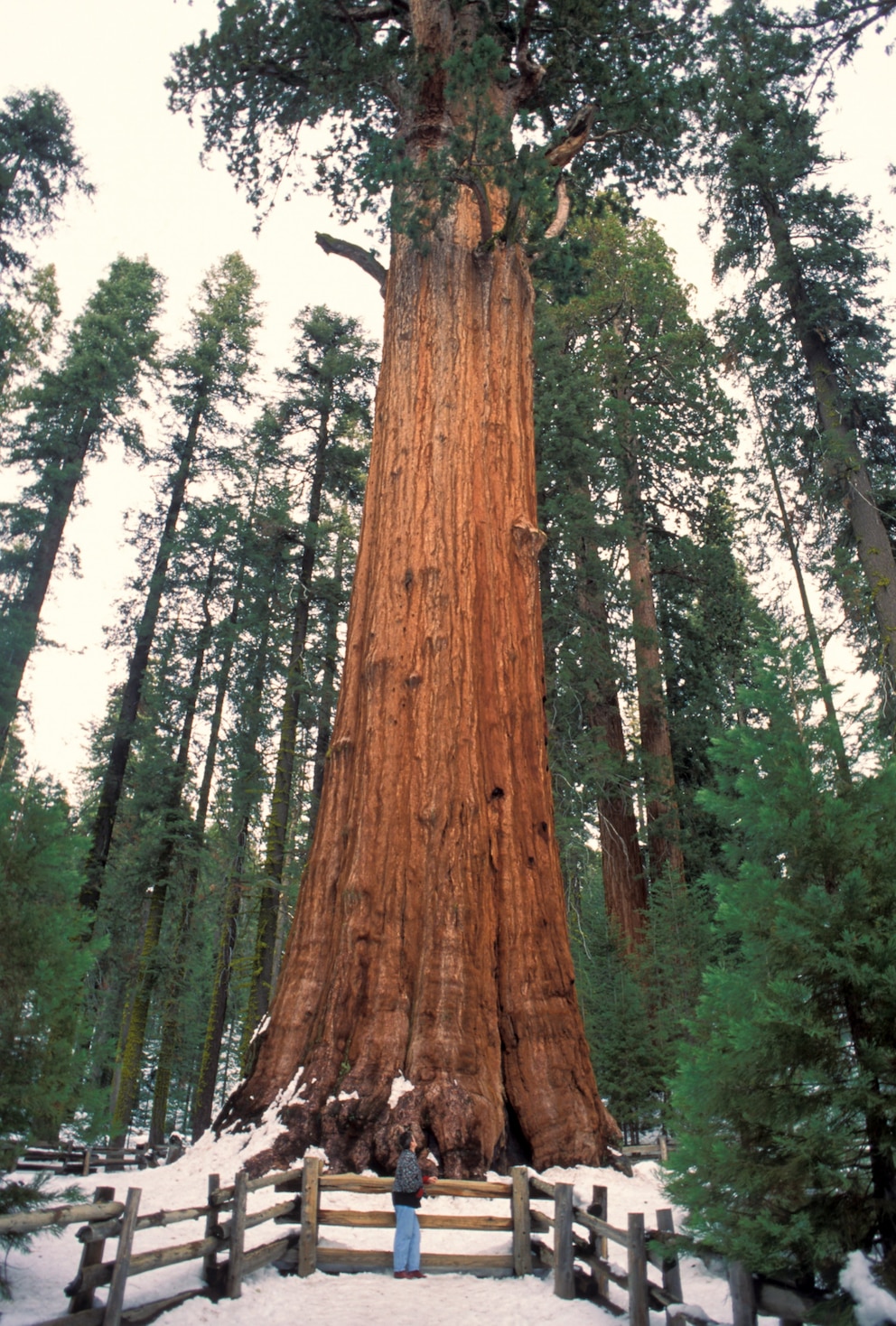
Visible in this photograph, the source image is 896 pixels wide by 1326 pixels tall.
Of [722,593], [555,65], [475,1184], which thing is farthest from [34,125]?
[475,1184]

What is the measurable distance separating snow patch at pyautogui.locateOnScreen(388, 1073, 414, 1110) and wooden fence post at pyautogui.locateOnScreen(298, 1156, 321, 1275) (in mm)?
973

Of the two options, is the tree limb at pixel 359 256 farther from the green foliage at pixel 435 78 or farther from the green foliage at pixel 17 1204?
the green foliage at pixel 17 1204

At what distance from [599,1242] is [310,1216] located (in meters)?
1.77

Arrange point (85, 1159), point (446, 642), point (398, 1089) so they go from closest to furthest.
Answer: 1. point (398, 1089)
2. point (446, 642)
3. point (85, 1159)

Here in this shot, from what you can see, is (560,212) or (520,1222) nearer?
(520,1222)

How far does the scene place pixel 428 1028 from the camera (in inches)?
256

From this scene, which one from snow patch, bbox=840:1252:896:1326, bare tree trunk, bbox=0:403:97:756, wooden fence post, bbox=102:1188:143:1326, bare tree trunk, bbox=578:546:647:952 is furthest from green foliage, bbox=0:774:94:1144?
bare tree trunk, bbox=0:403:97:756

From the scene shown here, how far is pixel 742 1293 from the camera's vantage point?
3.44 m

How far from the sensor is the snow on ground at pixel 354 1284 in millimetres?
4469

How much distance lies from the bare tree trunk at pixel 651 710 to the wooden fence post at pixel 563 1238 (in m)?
8.45

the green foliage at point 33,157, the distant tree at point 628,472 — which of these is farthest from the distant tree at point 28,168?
the distant tree at point 628,472

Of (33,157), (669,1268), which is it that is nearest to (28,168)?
(33,157)

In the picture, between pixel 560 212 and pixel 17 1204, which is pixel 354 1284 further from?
pixel 560 212

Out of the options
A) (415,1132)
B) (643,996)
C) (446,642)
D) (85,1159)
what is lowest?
(85,1159)
